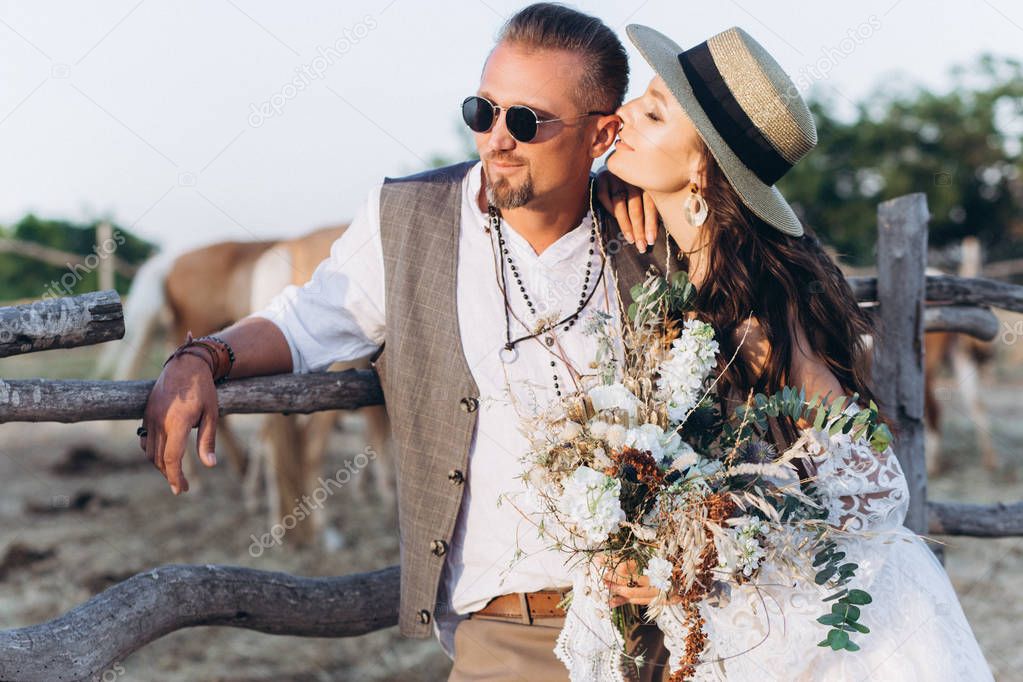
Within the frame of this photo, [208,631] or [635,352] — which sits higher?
[635,352]

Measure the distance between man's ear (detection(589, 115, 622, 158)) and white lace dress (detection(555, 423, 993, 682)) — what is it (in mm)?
881

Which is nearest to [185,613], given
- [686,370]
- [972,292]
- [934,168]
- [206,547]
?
[686,370]

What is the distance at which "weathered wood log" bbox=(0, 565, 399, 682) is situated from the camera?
1780 mm

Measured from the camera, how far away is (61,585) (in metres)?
4.84

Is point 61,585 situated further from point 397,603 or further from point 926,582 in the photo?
point 926,582

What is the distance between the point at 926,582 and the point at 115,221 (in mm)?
18178

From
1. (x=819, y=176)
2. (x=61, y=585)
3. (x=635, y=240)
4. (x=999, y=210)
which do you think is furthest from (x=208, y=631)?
(x=999, y=210)

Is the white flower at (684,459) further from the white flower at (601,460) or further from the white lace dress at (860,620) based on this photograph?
the white lace dress at (860,620)

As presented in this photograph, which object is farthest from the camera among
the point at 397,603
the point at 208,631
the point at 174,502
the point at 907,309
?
the point at 174,502

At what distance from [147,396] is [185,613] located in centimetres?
50

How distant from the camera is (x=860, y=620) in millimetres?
1757

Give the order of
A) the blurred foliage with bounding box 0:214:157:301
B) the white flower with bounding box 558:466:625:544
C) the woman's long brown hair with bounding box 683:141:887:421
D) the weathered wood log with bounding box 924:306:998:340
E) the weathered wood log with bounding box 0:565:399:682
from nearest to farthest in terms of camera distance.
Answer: the white flower with bounding box 558:466:625:544 < the weathered wood log with bounding box 0:565:399:682 < the woman's long brown hair with bounding box 683:141:887:421 < the weathered wood log with bounding box 924:306:998:340 < the blurred foliage with bounding box 0:214:157:301

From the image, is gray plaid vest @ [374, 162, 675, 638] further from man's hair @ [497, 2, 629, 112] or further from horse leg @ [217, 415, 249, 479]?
horse leg @ [217, 415, 249, 479]

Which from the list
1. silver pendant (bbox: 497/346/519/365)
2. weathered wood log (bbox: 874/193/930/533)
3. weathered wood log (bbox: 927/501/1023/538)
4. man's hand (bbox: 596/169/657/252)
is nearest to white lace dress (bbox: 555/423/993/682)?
silver pendant (bbox: 497/346/519/365)
